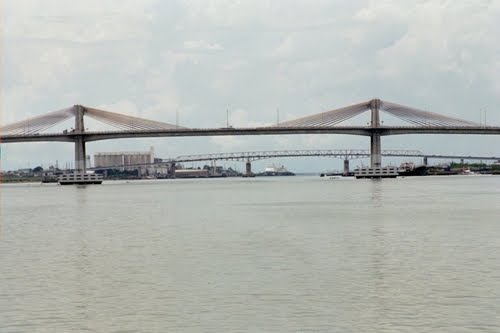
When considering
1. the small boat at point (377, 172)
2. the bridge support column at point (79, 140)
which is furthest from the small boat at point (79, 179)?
the small boat at point (377, 172)

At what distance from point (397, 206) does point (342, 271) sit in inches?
1286

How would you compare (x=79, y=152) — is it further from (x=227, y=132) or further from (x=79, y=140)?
(x=227, y=132)

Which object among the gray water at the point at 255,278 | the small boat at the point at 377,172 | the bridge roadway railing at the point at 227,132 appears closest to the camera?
the gray water at the point at 255,278

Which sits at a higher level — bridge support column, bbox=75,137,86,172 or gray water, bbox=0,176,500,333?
bridge support column, bbox=75,137,86,172

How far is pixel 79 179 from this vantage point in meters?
148

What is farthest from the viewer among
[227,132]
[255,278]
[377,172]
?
[377,172]

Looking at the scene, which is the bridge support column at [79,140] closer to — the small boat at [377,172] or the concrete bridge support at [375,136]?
the concrete bridge support at [375,136]

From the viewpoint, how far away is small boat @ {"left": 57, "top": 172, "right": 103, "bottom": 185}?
5741 inches

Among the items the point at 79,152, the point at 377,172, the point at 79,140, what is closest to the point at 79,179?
the point at 79,152

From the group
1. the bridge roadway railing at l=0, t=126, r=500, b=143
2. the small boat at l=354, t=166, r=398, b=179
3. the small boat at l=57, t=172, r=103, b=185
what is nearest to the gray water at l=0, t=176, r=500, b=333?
the bridge roadway railing at l=0, t=126, r=500, b=143

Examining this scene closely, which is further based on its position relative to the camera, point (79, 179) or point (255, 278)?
point (79, 179)

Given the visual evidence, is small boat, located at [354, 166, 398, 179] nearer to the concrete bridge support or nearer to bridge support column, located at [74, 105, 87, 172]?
the concrete bridge support

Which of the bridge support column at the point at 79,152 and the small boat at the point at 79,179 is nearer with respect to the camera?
the bridge support column at the point at 79,152

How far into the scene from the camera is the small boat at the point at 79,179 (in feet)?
478
